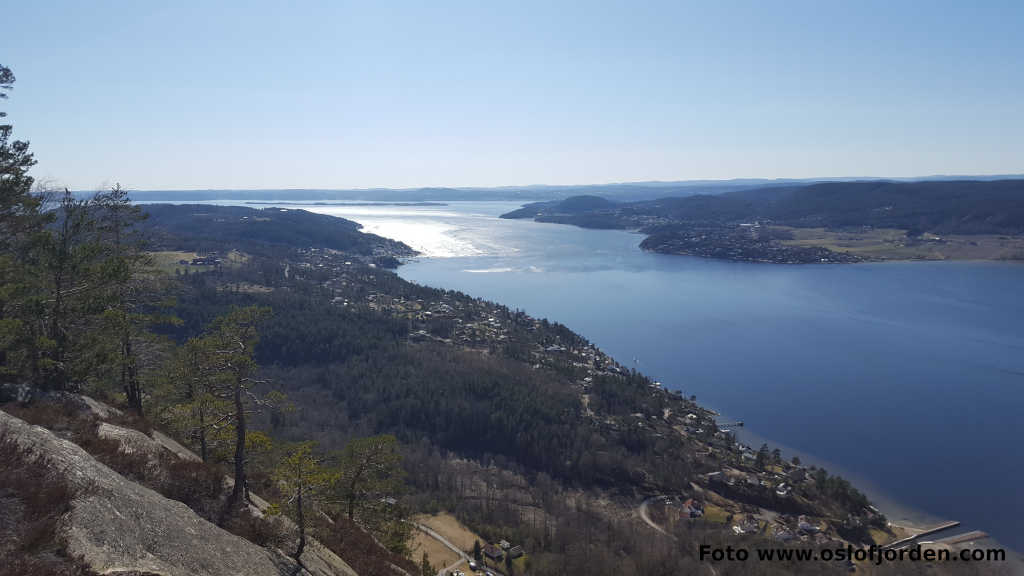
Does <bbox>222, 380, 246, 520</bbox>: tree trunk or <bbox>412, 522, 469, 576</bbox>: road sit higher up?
<bbox>222, 380, 246, 520</bbox>: tree trunk

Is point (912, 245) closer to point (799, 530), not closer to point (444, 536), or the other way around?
point (799, 530)

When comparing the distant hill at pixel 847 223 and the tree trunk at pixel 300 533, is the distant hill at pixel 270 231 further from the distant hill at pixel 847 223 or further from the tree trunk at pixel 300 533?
the tree trunk at pixel 300 533

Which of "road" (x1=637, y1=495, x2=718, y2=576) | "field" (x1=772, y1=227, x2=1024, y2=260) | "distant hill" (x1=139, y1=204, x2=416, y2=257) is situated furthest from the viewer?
"distant hill" (x1=139, y1=204, x2=416, y2=257)

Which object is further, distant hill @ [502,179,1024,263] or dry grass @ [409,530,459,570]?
distant hill @ [502,179,1024,263]

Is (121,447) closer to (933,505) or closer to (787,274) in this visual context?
(933,505)

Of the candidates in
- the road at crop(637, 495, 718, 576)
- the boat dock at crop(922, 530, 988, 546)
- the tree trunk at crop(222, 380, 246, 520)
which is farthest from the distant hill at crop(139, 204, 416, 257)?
the boat dock at crop(922, 530, 988, 546)

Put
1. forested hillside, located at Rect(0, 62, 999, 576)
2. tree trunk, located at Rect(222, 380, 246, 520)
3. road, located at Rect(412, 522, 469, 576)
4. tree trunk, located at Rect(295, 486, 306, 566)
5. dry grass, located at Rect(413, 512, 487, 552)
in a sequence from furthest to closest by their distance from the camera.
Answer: dry grass, located at Rect(413, 512, 487, 552) → road, located at Rect(412, 522, 469, 576) → tree trunk, located at Rect(222, 380, 246, 520) → tree trunk, located at Rect(295, 486, 306, 566) → forested hillside, located at Rect(0, 62, 999, 576)

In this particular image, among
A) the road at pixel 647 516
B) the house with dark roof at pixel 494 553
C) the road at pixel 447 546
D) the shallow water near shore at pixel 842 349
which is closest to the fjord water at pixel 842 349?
the shallow water near shore at pixel 842 349

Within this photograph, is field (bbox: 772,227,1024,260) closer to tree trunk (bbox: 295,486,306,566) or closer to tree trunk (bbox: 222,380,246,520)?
tree trunk (bbox: 295,486,306,566)

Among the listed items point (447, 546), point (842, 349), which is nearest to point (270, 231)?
point (842, 349)
